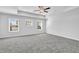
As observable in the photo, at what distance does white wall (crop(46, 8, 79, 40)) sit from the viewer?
669 centimetres

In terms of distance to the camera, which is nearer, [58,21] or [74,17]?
[74,17]

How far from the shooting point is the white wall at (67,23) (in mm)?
6690

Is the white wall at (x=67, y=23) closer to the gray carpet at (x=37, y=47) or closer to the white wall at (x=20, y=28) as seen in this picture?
the gray carpet at (x=37, y=47)

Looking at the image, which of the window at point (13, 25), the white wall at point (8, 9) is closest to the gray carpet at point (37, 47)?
the white wall at point (8, 9)

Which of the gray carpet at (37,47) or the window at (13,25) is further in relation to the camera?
the window at (13,25)

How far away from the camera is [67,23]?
7758 millimetres

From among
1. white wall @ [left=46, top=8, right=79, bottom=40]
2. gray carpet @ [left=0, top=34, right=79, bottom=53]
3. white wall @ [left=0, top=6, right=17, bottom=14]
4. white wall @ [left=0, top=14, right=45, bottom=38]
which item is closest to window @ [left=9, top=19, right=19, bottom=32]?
white wall @ [left=0, top=14, right=45, bottom=38]

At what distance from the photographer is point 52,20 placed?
10.9 meters

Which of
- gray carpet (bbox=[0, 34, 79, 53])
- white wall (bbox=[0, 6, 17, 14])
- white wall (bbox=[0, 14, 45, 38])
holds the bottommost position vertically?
gray carpet (bbox=[0, 34, 79, 53])

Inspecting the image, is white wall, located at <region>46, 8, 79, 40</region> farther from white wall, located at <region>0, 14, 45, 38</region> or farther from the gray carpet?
white wall, located at <region>0, 14, 45, 38</region>
